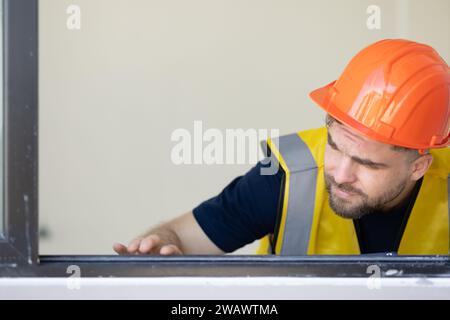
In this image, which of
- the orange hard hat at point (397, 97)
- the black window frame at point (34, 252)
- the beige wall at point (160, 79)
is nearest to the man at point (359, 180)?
the orange hard hat at point (397, 97)

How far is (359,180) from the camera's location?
7.70 feet

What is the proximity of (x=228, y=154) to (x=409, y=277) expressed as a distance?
7.87ft

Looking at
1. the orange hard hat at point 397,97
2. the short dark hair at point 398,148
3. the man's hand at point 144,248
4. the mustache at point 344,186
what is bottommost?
the man's hand at point 144,248

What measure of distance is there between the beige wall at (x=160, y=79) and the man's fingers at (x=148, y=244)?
199cm

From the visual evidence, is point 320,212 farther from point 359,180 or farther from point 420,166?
point 420,166

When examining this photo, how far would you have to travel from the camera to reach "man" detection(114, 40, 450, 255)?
225cm

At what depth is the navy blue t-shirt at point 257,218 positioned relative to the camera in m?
2.44

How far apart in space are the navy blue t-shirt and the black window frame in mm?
803

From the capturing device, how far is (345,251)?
2.43m

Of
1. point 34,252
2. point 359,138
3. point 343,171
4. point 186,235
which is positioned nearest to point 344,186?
point 343,171

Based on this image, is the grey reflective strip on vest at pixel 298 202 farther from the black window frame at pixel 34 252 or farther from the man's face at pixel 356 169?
the black window frame at pixel 34 252

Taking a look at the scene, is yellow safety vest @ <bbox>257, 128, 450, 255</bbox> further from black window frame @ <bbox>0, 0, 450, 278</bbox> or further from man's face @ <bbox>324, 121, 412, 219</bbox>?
black window frame @ <bbox>0, 0, 450, 278</bbox>

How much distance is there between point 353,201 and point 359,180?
63mm
